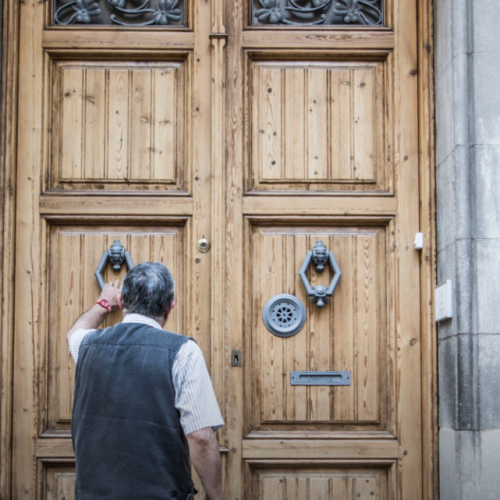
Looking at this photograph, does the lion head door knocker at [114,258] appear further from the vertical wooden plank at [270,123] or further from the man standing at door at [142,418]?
the man standing at door at [142,418]

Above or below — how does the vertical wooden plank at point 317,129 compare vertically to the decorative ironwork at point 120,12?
below

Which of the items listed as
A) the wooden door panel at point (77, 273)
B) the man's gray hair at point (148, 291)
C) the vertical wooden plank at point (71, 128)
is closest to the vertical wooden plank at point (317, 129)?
the wooden door panel at point (77, 273)

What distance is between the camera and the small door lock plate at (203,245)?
4582 millimetres

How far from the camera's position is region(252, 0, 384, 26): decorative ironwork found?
15.6 ft

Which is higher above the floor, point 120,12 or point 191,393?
point 120,12

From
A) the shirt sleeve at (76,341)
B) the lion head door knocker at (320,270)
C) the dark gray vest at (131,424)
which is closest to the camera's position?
the dark gray vest at (131,424)

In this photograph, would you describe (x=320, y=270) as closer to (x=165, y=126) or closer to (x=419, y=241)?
(x=419, y=241)

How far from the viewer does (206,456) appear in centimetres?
346

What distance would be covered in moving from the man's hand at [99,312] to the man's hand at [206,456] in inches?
38.3

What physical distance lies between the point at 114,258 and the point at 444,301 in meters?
1.64

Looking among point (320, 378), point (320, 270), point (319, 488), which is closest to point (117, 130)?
point (320, 270)

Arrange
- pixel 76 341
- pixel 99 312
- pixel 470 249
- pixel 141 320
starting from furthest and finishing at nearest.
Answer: pixel 99 312 → pixel 470 249 → pixel 76 341 → pixel 141 320

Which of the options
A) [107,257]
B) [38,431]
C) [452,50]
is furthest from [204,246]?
[452,50]

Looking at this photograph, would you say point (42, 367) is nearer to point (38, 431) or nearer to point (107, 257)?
point (38, 431)
